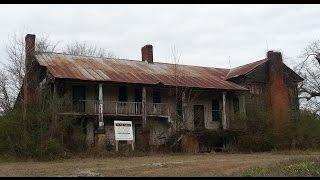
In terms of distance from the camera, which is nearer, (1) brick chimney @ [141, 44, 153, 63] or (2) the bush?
(2) the bush

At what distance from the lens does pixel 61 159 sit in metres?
25.4

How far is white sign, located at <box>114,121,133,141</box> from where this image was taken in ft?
93.8

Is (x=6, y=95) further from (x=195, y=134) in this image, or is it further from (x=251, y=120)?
(x=251, y=120)

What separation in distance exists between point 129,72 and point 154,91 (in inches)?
93.1

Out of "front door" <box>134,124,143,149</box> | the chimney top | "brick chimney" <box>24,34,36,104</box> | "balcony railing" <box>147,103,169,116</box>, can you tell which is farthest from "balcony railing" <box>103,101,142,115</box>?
the chimney top

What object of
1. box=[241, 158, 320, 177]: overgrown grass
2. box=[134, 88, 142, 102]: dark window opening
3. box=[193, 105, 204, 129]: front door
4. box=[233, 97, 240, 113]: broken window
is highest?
box=[134, 88, 142, 102]: dark window opening

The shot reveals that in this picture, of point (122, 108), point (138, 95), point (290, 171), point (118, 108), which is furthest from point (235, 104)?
point (290, 171)

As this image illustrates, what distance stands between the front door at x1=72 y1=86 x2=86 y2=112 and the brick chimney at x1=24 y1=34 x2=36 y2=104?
268 cm

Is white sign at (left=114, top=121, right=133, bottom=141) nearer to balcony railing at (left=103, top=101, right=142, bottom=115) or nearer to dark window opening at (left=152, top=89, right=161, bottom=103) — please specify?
balcony railing at (left=103, top=101, right=142, bottom=115)

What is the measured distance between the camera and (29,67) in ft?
105

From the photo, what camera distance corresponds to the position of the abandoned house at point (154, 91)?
3148 cm

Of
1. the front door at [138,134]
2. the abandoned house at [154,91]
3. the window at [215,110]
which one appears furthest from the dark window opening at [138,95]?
the window at [215,110]

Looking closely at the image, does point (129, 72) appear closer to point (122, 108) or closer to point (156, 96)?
point (156, 96)

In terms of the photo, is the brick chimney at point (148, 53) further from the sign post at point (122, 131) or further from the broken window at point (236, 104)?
the sign post at point (122, 131)
